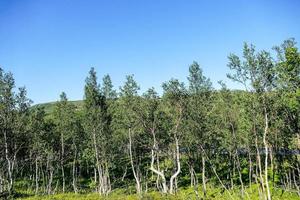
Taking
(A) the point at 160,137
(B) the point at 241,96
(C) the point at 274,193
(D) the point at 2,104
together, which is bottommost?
(C) the point at 274,193

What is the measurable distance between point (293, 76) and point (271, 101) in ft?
12.3

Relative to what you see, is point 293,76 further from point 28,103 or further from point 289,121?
point 28,103

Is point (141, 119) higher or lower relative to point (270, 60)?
lower

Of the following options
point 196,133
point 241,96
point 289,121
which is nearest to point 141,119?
point 196,133

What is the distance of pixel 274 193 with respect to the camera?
4872 centimetres

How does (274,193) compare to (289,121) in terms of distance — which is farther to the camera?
(274,193)

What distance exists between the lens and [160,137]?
194 feet

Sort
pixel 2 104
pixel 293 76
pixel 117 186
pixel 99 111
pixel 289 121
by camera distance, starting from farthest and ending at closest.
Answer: pixel 117 186 < pixel 99 111 < pixel 2 104 < pixel 289 121 < pixel 293 76

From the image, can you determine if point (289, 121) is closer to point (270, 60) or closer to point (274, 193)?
point (270, 60)

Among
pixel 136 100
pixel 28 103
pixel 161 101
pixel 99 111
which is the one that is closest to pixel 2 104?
pixel 28 103

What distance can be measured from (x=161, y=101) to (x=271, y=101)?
1818 centimetres

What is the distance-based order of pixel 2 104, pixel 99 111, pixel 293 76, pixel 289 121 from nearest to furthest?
1. pixel 293 76
2. pixel 289 121
3. pixel 2 104
4. pixel 99 111

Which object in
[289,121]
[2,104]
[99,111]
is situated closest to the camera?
[289,121]

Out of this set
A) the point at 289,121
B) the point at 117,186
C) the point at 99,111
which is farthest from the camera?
the point at 117,186
